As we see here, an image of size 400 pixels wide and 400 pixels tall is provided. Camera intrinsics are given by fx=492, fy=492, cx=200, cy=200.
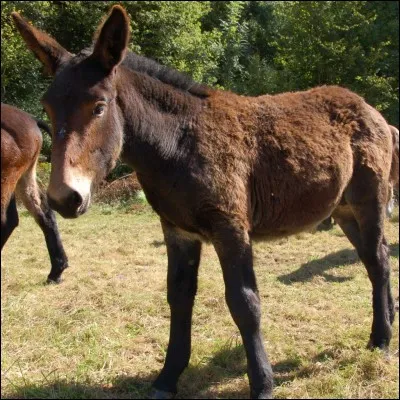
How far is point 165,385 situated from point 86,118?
210cm

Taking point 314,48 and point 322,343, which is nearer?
point 322,343

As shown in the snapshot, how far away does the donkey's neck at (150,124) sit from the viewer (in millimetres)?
3332

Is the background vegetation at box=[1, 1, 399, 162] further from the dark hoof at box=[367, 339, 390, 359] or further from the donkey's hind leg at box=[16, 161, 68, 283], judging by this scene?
the dark hoof at box=[367, 339, 390, 359]

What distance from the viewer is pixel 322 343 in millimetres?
4660

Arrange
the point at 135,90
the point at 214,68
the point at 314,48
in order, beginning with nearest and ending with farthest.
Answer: the point at 135,90, the point at 314,48, the point at 214,68

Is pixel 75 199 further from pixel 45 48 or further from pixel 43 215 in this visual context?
pixel 43 215

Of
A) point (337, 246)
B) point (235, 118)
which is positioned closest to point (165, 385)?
point (235, 118)

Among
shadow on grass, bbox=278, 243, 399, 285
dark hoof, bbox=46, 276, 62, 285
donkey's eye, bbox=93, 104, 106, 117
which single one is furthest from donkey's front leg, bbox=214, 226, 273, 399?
dark hoof, bbox=46, 276, 62, 285

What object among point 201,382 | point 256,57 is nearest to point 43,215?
point 201,382

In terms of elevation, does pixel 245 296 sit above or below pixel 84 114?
below

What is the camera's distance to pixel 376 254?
176 inches

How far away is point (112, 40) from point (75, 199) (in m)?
1.05

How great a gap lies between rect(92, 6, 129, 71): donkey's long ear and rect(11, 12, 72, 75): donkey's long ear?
0.28m

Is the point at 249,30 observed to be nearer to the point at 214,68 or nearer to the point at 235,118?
the point at 214,68
